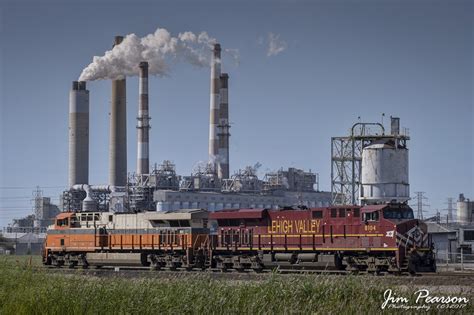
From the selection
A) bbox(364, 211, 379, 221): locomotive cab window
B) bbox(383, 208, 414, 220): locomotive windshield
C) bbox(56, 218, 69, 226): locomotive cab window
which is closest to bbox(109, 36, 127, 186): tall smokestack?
bbox(56, 218, 69, 226): locomotive cab window

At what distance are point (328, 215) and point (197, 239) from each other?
20.6 feet

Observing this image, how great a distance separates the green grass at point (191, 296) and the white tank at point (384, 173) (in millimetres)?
41432

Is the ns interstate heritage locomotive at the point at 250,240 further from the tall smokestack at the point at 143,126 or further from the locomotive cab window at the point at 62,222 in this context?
the tall smokestack at the point at 143,126

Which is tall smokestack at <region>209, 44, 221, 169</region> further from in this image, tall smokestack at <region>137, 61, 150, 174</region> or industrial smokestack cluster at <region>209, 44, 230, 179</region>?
tall smokestack at <region>137, 61, 150, 174</region>

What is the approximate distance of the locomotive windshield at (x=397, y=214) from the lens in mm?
29109

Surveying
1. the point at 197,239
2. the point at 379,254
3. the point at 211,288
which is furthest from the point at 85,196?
the point at 211,288

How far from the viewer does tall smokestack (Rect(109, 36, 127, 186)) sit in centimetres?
9406

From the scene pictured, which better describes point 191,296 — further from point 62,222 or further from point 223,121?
point 223,121

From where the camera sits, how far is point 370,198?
2379 inches

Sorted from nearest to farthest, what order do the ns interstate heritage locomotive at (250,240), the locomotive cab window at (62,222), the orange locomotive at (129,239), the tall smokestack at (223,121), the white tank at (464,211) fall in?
the ns interstate heritage locomotive at (250,240)
the orange locomotive at (129,239)
the locomotive cab window at (62,222)
the white tank at (464,211)
the tall smokestack at (223,121)

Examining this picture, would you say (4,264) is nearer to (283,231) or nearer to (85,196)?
(283,231)

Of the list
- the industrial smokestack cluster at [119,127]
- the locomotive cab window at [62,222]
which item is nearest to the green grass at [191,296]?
the locomotive cab window at [62,222]

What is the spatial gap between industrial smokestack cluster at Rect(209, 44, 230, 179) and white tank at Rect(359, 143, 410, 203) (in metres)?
37.3

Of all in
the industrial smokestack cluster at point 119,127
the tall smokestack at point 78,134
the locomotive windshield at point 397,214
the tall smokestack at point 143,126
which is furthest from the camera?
the tall smokestack at point 78,134
